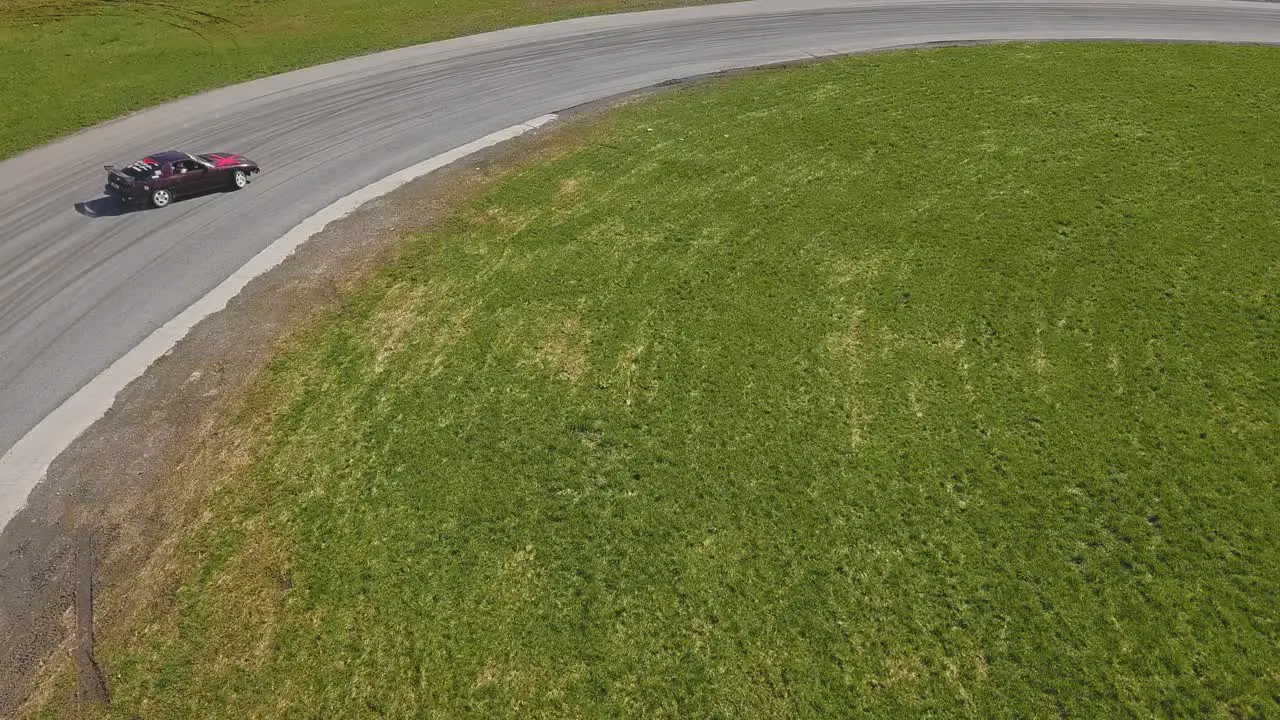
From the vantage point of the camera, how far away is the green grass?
2633 centimetres

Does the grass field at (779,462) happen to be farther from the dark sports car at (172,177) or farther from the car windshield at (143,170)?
the car windshield at (143,170)

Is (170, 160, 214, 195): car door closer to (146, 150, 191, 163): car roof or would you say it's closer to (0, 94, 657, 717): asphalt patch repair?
(146, 150, 191, 163): car roof

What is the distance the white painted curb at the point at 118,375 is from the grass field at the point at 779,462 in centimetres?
276

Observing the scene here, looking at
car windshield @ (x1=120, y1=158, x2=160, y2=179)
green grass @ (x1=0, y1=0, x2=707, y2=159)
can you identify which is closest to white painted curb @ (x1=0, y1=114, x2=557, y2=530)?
car windshield @ (x1=120, y1=158, x2=160, y2=179)

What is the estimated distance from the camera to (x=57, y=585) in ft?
35.5

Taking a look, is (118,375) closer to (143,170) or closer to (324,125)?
(143,170)

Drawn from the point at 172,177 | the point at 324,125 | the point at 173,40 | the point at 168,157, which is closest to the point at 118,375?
the point at 172,177

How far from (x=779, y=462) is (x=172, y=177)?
60.4 ft

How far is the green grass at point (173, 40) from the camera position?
1037 inches

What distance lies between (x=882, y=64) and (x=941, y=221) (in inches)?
463

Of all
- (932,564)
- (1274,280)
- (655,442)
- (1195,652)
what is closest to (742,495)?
(655,442)

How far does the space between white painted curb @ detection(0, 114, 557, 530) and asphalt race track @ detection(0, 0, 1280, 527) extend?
10.5 inches

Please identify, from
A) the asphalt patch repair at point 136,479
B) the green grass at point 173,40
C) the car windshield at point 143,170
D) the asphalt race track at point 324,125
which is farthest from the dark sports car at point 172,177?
the green grass at point 173,40

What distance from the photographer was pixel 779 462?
12.4 m
